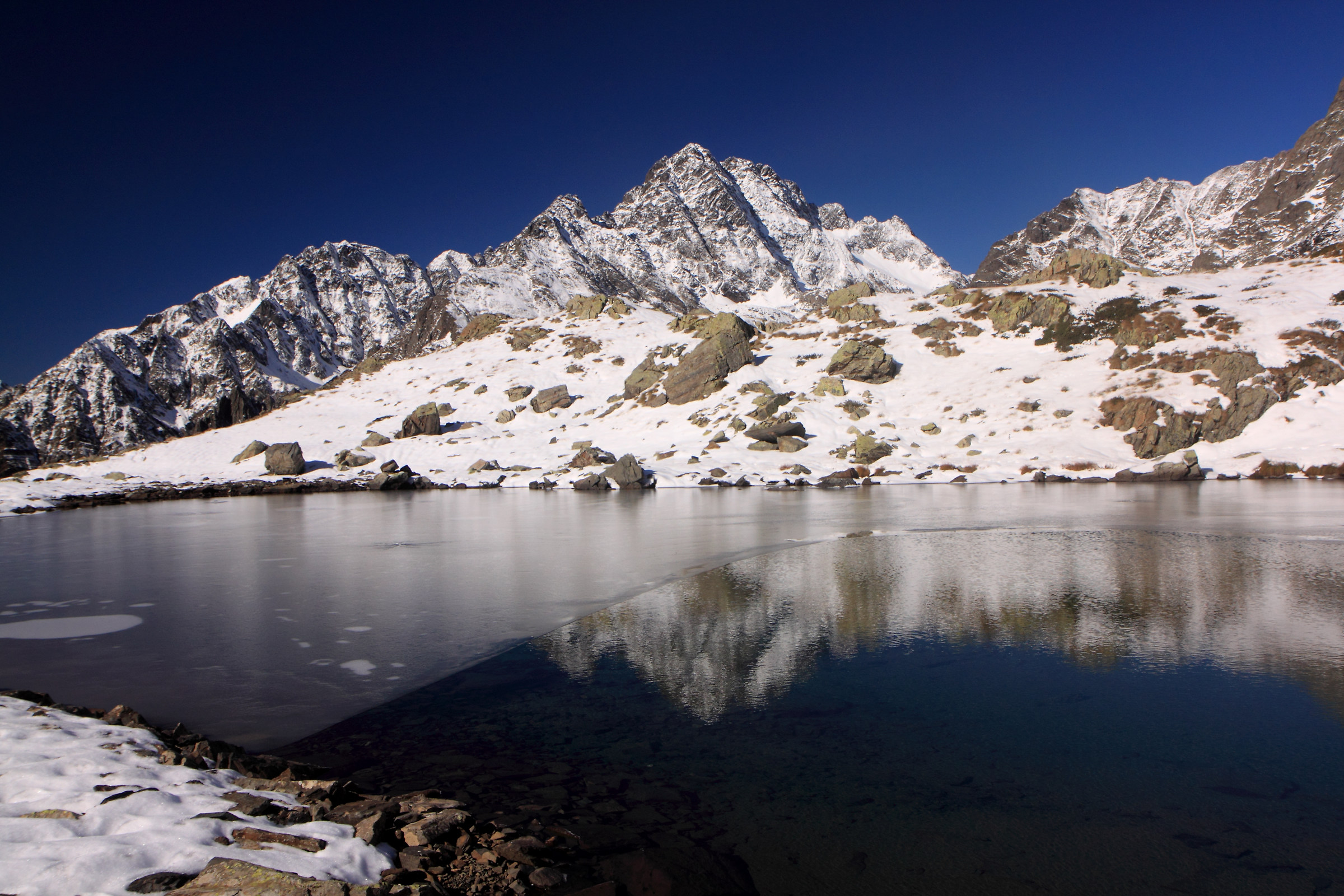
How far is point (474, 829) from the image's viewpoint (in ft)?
11.1

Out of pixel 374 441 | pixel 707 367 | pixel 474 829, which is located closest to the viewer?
pixel 474 829

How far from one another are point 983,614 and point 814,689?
3.24 meters

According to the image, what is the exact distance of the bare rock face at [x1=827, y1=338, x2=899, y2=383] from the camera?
45.2 metres

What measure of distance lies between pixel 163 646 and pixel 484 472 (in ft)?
111

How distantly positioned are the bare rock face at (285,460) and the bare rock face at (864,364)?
35170 millimetres

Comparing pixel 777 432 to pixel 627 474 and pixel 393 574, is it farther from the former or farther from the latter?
pixel 393 574

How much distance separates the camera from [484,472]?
132 feet

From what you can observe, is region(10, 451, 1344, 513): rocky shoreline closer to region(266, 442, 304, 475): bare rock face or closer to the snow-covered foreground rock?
region(266, 442, 304, 475): bare rock face

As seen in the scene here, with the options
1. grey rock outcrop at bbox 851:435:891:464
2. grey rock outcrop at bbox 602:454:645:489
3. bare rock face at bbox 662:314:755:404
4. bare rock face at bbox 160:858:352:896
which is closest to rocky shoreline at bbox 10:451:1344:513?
grey rock outcrop at bbox 602:454:645:489

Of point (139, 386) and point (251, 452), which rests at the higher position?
point (139, 386)

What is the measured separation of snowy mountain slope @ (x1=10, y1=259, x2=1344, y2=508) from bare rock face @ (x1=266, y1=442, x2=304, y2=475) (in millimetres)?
1302

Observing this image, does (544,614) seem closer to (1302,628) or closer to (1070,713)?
(1070,713)

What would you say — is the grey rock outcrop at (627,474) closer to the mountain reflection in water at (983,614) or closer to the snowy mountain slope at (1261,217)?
the mountain reflection in water at (983,614)

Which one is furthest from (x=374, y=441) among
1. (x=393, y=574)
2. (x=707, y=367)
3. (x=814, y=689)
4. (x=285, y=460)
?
(x=814, y=689)
